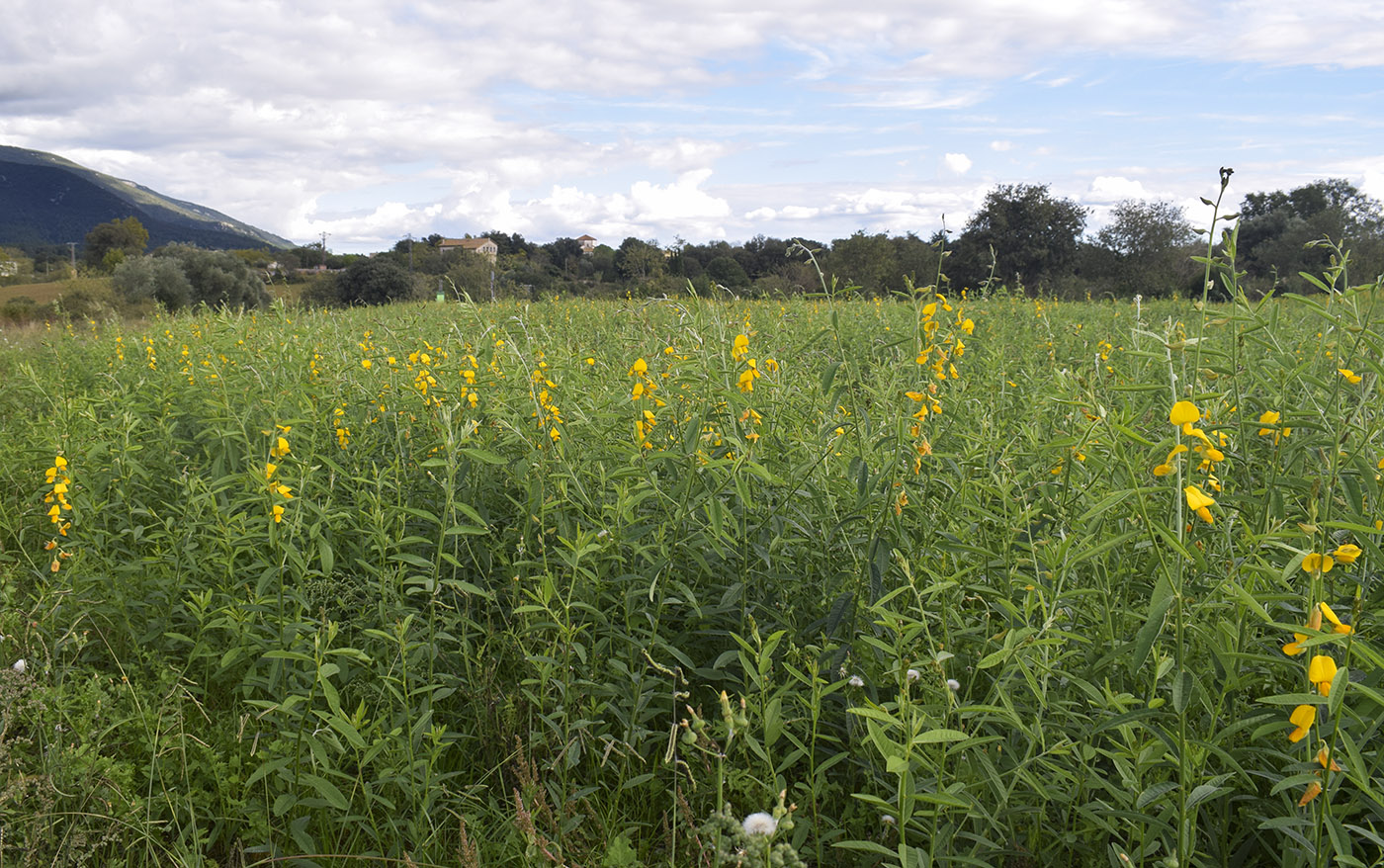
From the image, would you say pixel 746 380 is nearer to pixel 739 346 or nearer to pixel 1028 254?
pixel 739 346

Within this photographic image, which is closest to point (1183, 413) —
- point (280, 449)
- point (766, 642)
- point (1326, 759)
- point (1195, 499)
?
point (1195, 499)

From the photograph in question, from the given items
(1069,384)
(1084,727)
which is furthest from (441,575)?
(1069,384)

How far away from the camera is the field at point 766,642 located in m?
1.47

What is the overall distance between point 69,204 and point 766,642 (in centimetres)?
22928

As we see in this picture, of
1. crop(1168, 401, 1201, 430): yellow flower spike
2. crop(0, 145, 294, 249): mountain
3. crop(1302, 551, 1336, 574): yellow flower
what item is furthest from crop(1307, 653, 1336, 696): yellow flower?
crop(0, 145, 294, 249): mountain

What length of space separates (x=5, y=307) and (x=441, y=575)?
89.9 ft

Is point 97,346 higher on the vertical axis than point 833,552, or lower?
higher

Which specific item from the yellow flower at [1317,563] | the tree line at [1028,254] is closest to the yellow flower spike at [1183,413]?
the yellow flower at [1317,563]

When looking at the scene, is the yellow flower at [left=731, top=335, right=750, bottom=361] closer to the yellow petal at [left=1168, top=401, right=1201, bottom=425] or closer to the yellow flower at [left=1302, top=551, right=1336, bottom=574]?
the yellow petal at [left=1168, top=401, right=1201, bottom=425]

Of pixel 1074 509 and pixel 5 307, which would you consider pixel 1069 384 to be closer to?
pixel 1074 509

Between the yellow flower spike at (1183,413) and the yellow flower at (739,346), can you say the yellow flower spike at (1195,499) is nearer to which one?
the yellow flower spike at (1183,413)

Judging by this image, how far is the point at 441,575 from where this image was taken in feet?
8.98

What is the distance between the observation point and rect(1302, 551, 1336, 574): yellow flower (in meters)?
1.17

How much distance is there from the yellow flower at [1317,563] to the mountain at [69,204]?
17652cm
